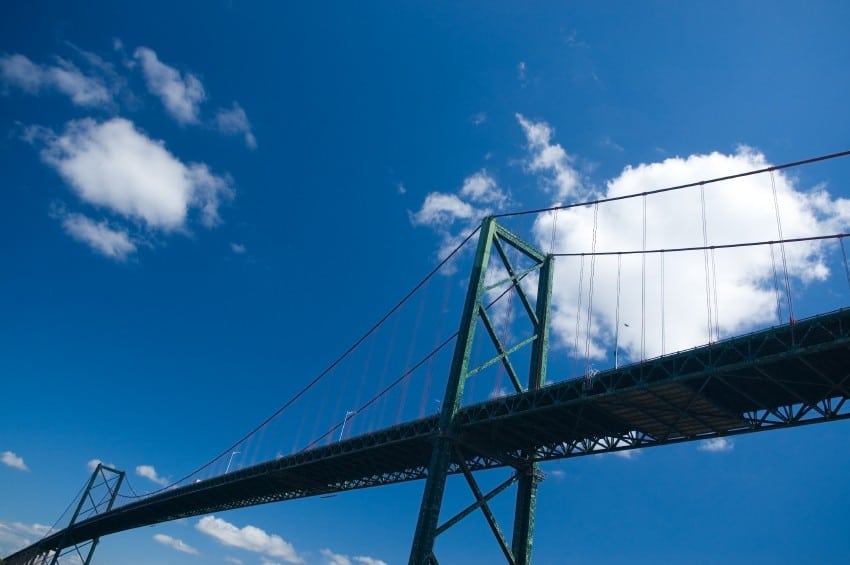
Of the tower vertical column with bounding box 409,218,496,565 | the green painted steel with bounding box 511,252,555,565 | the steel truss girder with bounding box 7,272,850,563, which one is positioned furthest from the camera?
the green painted steel with bounding box 511,252,555,565

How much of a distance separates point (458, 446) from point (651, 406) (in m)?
12.2

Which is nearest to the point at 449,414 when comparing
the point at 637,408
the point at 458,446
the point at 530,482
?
the point at 458,446

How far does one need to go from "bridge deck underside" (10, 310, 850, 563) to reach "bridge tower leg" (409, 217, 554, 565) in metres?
0.83

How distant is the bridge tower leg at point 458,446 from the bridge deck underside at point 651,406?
83 centimetres

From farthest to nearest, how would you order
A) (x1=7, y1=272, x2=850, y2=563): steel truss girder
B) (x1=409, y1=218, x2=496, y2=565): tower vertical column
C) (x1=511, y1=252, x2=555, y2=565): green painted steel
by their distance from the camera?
(x1=511, y1=252, x2=555, y2=565): green painted steel, (x1=409, y1=218, x2=496, y2=565): tower vertical column, (x1=7, y1=272, x2=850, y2=563): steel truss girder

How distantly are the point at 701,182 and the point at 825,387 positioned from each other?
1486 centimetres

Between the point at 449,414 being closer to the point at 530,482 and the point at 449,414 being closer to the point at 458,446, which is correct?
the point at 458,446

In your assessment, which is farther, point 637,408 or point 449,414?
point 449,414

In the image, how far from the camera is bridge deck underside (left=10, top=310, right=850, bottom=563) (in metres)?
25.2

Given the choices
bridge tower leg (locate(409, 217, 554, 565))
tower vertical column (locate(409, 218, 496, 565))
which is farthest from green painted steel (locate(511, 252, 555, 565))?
tower vertical column (locate(409, 218, 496, 565))

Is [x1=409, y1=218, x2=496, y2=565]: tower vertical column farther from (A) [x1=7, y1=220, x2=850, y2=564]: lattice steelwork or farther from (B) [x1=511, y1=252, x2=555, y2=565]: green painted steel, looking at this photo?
(B) [x1=511, y1=252, x2=555, y2=565]: green painted steel

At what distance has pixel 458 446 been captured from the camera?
37.0m

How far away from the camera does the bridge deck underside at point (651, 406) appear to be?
2519cm

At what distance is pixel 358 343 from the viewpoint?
72.9 metres
